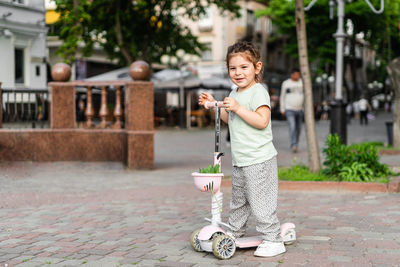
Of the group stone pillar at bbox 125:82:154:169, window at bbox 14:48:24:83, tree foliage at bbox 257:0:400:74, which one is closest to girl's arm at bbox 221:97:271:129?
stone pillar at bbox 125:82:154:169

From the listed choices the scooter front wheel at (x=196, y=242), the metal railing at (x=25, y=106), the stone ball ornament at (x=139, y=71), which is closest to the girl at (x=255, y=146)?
the scooter front wheel at (x=196, y=242)

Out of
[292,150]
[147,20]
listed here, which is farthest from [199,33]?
[292,150]

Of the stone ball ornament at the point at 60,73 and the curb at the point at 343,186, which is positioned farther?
the stone ball ornament at the point at 60,73

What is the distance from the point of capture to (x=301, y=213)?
5.99 meters

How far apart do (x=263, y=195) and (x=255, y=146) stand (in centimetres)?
36

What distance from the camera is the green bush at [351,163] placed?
7.68 metres

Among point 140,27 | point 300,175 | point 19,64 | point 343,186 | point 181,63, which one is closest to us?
point 343,186

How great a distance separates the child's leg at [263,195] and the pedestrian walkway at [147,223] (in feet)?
0.74

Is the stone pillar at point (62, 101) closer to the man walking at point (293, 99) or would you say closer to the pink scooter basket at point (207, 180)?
the man walking at point (293, 99)

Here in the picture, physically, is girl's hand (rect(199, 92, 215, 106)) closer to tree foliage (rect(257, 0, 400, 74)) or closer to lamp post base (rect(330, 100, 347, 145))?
lamp post base (rect(330, 100, 347, 145))

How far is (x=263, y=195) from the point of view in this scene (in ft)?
13.7

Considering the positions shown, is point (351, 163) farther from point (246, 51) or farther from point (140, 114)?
point (246, 51)

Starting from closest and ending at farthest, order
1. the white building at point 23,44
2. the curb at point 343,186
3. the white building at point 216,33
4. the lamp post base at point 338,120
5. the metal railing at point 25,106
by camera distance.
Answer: the curb at point 343,186
the white building at point 23,44
the metal railing at point 25,106
the lamp post base at point 338,120
the white building at point 216,33

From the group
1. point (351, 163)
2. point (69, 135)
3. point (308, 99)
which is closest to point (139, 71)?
point (69, 135)
